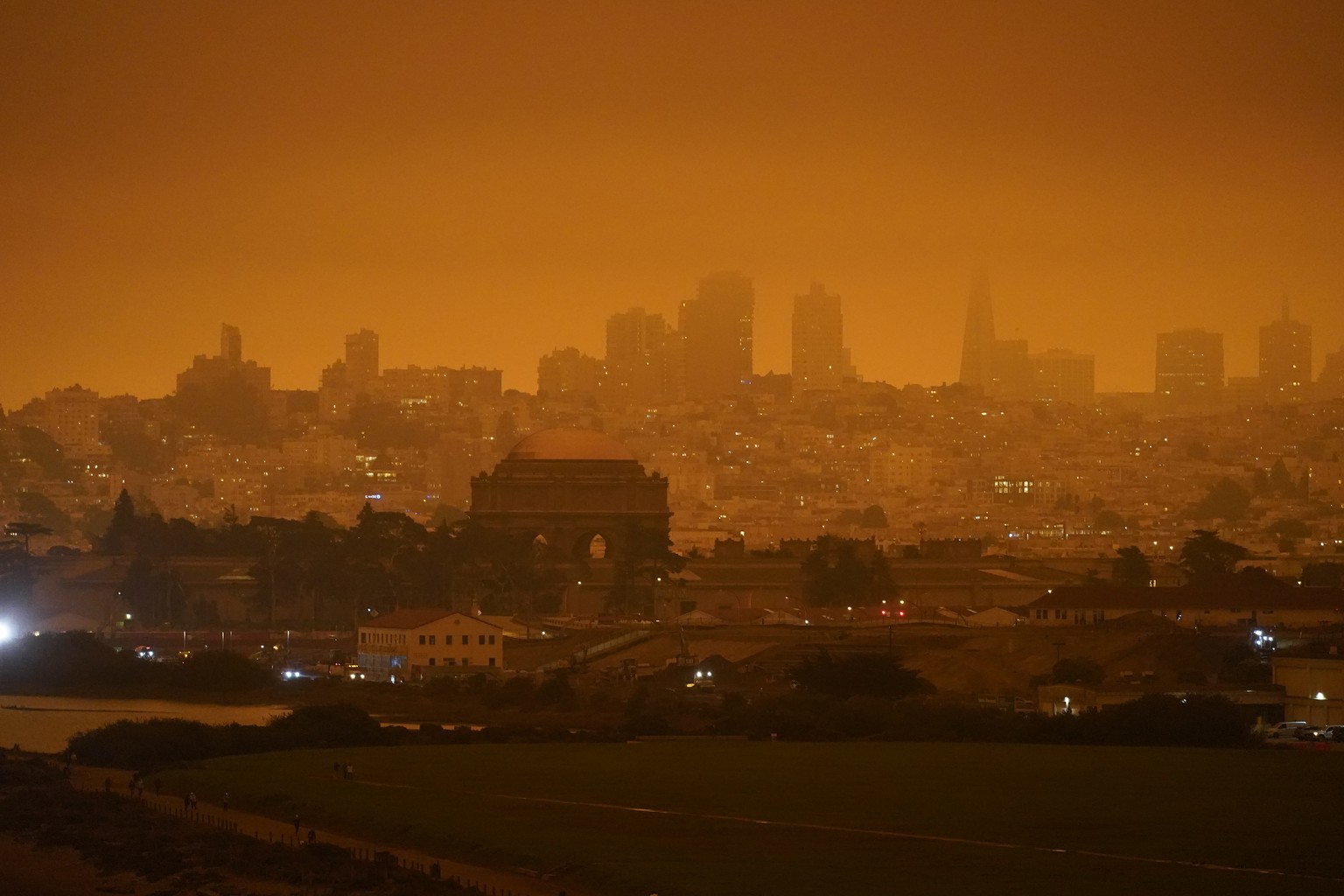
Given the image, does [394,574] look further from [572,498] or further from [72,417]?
[72,417]

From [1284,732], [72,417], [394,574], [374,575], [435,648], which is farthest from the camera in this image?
[72,417]

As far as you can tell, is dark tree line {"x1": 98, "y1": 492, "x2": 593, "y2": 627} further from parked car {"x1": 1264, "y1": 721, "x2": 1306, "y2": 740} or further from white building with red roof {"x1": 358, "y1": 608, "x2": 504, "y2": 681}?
parked car {"x1": 1264, "y1": 721, "x2": 1306, "y2": 740}

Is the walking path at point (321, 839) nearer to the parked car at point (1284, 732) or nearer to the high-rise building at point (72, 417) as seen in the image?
the parked car at point (1284, 732)

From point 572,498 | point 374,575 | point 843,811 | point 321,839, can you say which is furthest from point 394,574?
point 843,811

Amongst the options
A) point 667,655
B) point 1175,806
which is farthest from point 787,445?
point 1175,806

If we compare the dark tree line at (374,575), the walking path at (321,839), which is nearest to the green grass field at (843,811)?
the walking path at (321,839)

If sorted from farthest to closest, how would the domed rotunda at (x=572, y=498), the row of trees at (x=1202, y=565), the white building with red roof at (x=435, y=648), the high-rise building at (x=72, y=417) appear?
the high-rise building at (x=72, y=417) → the domed rotunda at (x=572, y=498) → the row of trees at (x=1202, y=565) → the white building with red roof at (x=435, y=648)
